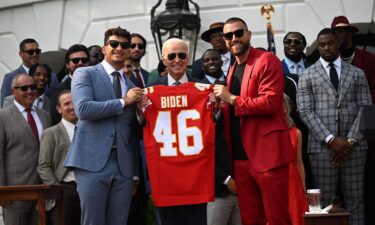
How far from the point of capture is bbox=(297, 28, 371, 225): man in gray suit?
417 inches

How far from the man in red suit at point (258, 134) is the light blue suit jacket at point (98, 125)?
35.3 inches

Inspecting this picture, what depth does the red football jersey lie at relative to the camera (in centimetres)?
870

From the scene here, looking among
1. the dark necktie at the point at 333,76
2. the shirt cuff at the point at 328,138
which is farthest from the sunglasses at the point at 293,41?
the shirt cuff at the point at 328,138

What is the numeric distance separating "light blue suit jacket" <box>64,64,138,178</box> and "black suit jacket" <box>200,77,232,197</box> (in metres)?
0.82

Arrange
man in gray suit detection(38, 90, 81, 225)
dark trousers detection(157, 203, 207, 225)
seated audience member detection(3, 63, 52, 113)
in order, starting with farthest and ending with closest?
seated audience member detection(3, 63, 52, 113) → man in gray suit detection(38, 90, 81, 225) → dark trousers detection(157, 203, 207, 225)

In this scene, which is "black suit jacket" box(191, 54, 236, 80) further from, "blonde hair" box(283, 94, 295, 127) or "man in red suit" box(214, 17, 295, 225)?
"man in red suit" box(214, 17, 295, 225)

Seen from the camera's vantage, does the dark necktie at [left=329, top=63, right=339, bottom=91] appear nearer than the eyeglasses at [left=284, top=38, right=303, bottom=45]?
Yes

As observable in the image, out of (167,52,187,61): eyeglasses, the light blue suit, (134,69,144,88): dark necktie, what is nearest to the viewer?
the light blue suit

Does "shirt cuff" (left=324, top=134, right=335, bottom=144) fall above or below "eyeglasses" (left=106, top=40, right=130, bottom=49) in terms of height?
below

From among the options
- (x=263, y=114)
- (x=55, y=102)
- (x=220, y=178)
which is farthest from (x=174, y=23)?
(x=263, y=114)

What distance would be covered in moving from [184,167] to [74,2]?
8.10 meters

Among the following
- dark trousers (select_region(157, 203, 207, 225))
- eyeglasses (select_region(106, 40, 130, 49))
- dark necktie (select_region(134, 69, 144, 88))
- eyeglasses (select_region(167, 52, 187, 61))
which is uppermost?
eyeglasses (select_region(106, 40, 130, 49))

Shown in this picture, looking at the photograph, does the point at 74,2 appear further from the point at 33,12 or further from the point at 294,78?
the point at 294,78

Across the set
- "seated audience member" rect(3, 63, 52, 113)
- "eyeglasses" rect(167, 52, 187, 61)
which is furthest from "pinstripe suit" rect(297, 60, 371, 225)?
"seated audience member" rect(3, 63, 52, 113)
